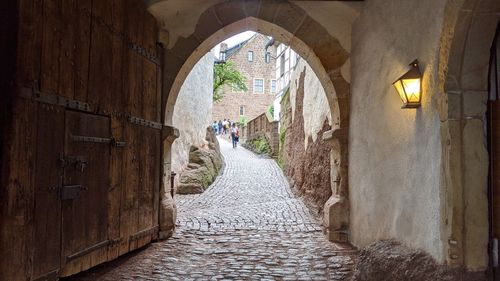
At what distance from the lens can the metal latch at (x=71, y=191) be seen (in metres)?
2.97

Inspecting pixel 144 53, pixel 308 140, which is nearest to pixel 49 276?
pixel 144 53

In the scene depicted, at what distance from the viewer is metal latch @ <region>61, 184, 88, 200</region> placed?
297cm

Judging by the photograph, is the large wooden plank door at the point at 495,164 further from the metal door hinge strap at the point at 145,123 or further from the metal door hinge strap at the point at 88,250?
the metal door hinge strap at the point at 145,123

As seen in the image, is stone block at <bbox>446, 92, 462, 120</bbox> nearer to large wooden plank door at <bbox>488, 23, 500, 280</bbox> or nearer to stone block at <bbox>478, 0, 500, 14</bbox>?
large wooden plank door at <bbox>488, 23, 500, 280</bbox>

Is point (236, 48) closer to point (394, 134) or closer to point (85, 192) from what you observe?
point (394, 134)

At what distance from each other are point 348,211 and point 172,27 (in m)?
3.11

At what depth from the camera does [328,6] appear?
4797 mm

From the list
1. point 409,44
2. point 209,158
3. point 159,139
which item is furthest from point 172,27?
point 209,158

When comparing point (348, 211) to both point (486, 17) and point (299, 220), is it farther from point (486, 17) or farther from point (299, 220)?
point (486, 17)

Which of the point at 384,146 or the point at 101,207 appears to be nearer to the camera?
the point at 101,207

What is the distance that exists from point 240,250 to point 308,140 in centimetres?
386

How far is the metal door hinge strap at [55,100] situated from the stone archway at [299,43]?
1.75m

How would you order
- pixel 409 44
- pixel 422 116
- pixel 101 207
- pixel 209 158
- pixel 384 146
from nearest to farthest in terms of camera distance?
1. pixel 422 116
2. pixel 409 44
3. pixel 101 207
4. pixel 384 146
5. pixel 209 158

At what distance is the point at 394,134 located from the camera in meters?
3.58
